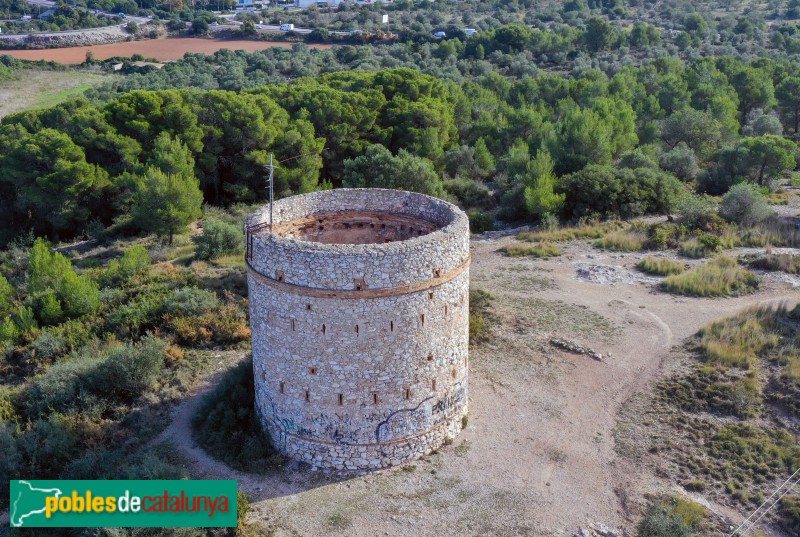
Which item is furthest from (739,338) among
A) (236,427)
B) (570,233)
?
(236,427)

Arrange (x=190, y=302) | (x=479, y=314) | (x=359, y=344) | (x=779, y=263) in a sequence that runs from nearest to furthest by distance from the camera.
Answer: (x=359, y=344), (x=190, y=302), (x=479, y=314), (x=779, y=263)

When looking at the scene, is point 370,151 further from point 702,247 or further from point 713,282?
point 713,282

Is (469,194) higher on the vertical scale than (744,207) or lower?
lower

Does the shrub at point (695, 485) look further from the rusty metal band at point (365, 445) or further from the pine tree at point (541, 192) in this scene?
the pine tree at point (541, 192)

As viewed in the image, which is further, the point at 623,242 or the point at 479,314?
the point at 623,242

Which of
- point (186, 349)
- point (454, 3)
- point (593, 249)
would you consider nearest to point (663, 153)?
point (593, 249)

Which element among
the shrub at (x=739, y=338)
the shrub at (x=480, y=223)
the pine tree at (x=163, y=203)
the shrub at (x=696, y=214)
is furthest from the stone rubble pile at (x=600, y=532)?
the pine tree at (x=163, y=203)
